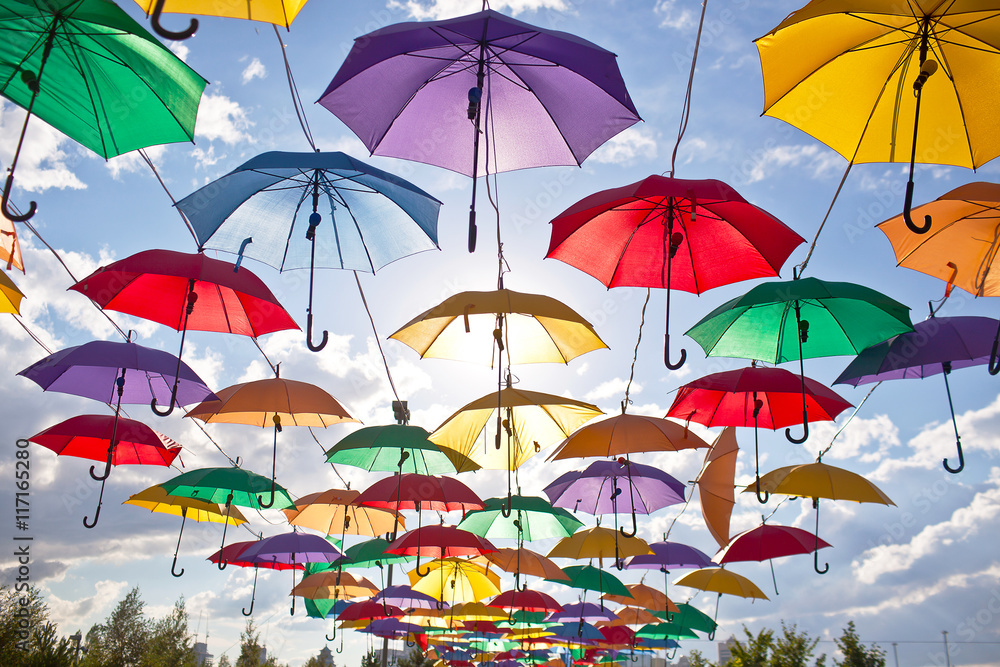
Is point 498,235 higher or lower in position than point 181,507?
higher

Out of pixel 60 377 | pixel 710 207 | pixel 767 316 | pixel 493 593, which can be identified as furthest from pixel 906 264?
pixel 493 593

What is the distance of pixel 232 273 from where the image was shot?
5105mm

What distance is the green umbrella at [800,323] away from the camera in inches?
186

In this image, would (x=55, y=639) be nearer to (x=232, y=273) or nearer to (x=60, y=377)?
(x=60, y=377)

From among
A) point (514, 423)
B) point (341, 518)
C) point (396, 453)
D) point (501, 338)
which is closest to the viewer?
point (501, 338)

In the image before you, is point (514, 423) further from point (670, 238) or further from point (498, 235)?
point (670, 238)

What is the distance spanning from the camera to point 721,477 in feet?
25.6

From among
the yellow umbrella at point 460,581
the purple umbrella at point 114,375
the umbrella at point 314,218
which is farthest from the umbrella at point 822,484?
the yellow umbrella at point 460,581

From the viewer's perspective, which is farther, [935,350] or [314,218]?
[935,350]

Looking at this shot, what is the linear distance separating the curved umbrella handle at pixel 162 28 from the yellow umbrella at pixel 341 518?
7.25m

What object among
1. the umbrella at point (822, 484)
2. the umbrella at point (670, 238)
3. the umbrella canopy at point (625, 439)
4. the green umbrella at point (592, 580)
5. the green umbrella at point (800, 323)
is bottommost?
the green umbrella at point (592, 580)

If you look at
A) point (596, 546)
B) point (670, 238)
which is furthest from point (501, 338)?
point (596, 546)

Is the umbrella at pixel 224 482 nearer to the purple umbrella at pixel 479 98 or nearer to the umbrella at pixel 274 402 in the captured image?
the umbrella at pixel 274 402

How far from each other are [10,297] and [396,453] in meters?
4.14
